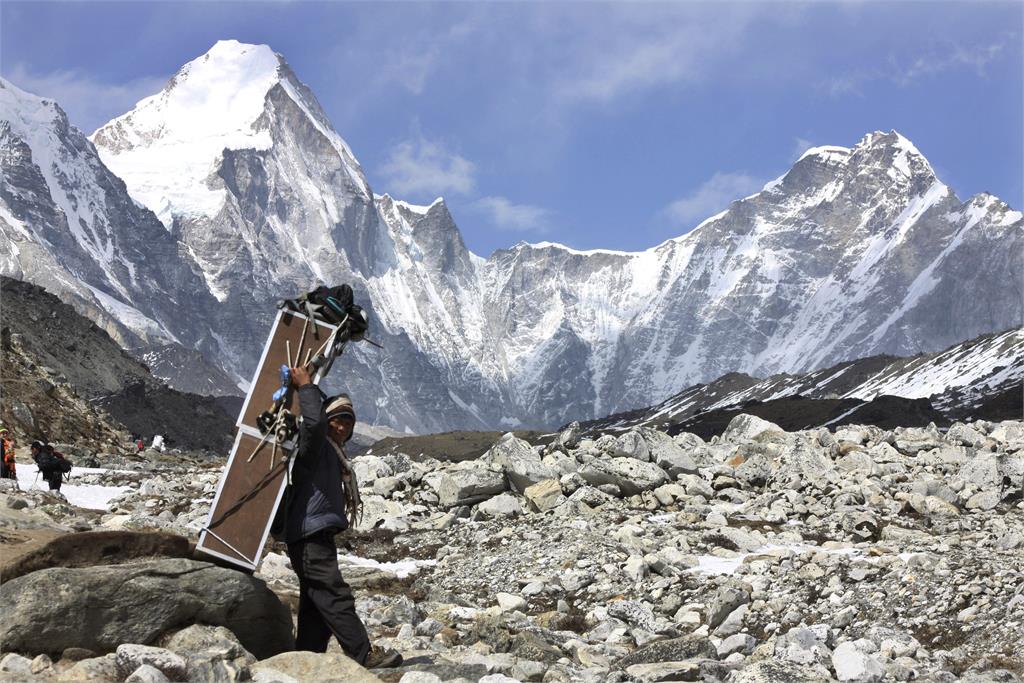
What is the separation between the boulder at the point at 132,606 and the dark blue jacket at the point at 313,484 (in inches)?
27.9

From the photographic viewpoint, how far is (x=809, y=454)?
1163 inches

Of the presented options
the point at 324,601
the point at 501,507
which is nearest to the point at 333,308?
the point at 324,601

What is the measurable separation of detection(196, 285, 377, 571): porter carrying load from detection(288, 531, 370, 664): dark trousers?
433 mm

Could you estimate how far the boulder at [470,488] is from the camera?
1091 inches

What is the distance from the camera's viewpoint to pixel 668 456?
97.1ft

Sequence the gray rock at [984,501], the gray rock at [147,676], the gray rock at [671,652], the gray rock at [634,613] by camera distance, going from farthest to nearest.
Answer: the gray rock at [984,501], the gray rock at [634,613], the gray rock at [671,652], the gray rock at [147,676]

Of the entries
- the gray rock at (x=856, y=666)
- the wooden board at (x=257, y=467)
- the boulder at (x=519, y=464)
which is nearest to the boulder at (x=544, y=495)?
the boulder at (x=519, y=464)

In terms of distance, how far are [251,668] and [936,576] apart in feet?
35.7

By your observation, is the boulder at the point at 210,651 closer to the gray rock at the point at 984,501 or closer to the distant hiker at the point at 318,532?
the distant hiker at the point at 318,532

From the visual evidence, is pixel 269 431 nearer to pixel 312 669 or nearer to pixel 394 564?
pixel 312 669

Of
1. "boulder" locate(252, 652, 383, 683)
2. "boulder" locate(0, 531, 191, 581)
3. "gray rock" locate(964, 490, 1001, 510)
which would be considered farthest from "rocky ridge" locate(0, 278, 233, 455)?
"boulder" locate(252, 652, 383, 683)

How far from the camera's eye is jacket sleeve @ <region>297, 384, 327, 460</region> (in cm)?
900

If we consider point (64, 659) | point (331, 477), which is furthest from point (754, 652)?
point (64, 659)

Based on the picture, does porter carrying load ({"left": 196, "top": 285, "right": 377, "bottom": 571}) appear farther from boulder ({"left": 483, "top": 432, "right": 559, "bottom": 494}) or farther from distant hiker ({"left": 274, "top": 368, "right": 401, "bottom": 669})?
boulder ({"left": 483, "top": 432, "right": 559, "bottom": 494})
